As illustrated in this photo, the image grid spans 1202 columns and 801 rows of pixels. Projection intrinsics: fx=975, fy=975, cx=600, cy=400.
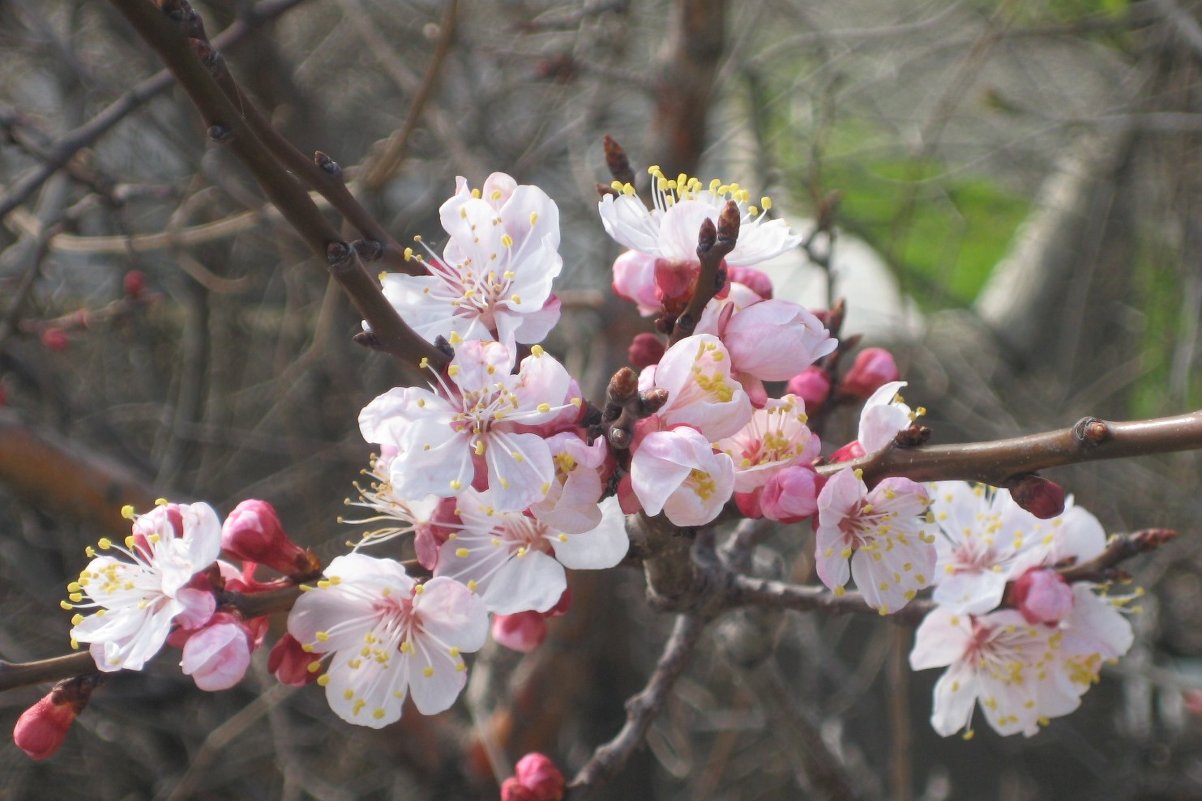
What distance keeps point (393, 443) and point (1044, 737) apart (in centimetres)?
324

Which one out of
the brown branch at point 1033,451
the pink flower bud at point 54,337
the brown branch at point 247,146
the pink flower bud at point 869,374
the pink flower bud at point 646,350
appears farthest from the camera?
the pink flower bud at point 54,337

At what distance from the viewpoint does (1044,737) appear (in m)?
3.49

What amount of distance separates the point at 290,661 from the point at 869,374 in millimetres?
892

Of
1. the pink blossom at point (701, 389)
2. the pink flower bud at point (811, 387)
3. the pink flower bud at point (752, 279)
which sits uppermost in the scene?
the pink blossom at point (701, 389)

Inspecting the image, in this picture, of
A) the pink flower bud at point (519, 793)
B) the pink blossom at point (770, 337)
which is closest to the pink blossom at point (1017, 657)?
the pink blossom at point (770, 337)

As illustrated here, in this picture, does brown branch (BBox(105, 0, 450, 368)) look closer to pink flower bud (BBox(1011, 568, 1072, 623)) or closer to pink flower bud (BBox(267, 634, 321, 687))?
pink flower bud (BBox(267, 634, 321, 687))

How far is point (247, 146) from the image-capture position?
0.83m

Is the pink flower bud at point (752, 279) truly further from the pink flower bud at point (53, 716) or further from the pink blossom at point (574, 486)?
the pink flower bud at point (53, 716)

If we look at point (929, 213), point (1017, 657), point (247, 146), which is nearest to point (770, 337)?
point (247, 146)

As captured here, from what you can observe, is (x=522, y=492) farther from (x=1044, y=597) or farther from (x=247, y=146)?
(x=1044, y=597)

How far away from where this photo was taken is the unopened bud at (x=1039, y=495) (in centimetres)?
98

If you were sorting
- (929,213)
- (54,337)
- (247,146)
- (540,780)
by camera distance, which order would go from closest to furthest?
1. (247,146)
2. (540,780)
3. (54,337)
4. (929,213)

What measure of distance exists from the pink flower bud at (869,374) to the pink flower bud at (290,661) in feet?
2.78

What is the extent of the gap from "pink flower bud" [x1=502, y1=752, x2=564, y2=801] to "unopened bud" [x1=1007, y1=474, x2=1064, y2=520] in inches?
30.2
